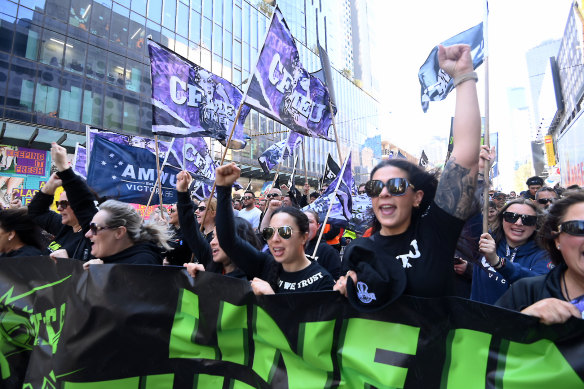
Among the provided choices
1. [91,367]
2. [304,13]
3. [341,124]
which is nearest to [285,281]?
[91,367]

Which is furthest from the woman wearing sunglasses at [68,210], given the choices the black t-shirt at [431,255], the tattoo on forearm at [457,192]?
the tattoo on forearm at [457,192]

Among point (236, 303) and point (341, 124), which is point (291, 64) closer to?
point (236, 303)

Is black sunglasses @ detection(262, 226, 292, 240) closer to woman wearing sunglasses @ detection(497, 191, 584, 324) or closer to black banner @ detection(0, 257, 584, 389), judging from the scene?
black banner @ detection(0, 257, 584, 389)

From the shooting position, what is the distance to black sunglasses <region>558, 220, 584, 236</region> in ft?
4.86

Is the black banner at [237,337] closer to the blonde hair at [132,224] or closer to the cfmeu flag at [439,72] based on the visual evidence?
the blonde hair at [132,224]

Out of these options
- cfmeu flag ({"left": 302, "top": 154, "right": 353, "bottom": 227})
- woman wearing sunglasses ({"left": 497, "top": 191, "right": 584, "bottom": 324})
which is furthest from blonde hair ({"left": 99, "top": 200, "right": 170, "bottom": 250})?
cfmeu flag ({"left": 302, "top": 154, "right": 353, "bottom": 227})

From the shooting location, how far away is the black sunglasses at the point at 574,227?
58.3 inches

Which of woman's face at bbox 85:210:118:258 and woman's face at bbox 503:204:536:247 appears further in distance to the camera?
woman's face at bbox 503:204:536:247

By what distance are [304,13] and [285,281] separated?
5807cm

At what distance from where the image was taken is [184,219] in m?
2.95

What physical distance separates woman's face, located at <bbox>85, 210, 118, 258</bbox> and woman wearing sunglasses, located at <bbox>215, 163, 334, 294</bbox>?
0.96 meters

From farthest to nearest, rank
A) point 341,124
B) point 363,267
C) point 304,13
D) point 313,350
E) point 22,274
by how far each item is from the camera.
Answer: point 304,13, point 341,124, point 22,274, point 313,350, point 363,267

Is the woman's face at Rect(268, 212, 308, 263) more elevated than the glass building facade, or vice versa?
the glass building facade

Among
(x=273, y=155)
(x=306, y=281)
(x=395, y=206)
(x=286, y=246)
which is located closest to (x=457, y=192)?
(x=395, y=206)
